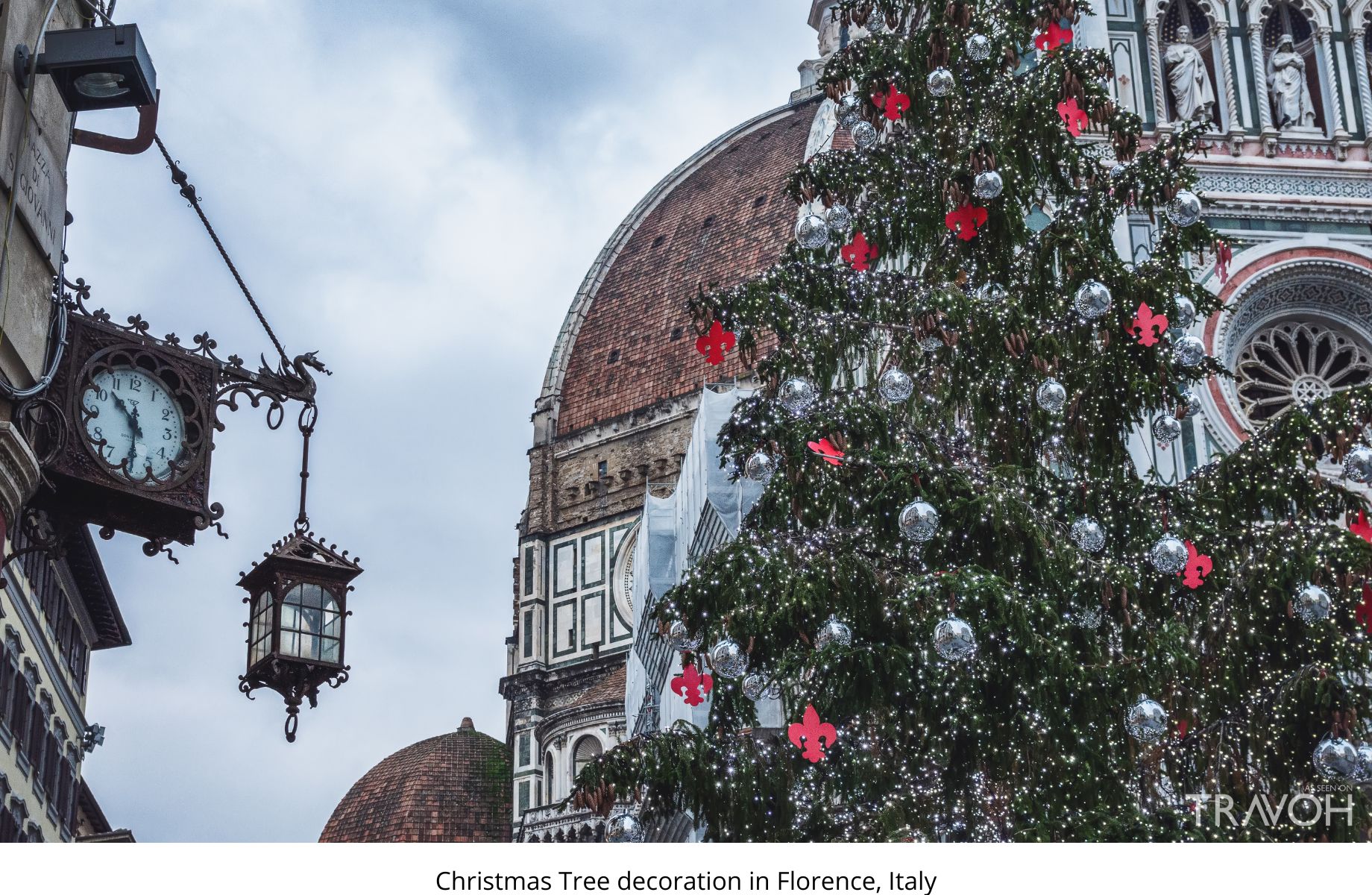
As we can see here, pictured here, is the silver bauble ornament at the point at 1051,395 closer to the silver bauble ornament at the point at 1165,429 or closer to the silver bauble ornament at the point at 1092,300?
the silver bauble ornament at the point at 1092,300

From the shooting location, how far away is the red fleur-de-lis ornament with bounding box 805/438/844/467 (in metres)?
10.3

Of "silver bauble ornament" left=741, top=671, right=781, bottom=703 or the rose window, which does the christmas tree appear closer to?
"silver bauble ornament" left=741, top=671, right=781, bottom=703

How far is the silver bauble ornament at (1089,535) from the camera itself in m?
9.78

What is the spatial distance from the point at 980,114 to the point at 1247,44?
824 centimetres

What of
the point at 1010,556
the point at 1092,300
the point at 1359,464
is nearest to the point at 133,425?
the point at 1010,556

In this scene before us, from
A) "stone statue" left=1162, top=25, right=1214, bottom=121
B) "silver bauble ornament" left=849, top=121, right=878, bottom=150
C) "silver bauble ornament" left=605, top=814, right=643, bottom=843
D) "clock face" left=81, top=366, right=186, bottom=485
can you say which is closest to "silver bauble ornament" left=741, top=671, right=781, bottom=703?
"silver bauble ornament" left=605, top=814, right=643, bottom=843

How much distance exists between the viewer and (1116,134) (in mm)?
11367

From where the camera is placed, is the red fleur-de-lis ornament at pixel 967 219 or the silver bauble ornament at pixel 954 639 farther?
the red fleur-de-lis ornament at pixel 967 219

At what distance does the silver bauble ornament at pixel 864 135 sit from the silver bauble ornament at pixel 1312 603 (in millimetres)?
3601

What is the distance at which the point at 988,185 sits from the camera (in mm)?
10656

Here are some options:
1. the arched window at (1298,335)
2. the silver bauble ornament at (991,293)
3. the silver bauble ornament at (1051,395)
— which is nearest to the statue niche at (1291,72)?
the arched window at (1298,335)

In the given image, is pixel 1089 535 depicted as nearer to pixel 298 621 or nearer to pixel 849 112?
pixel 849 112
